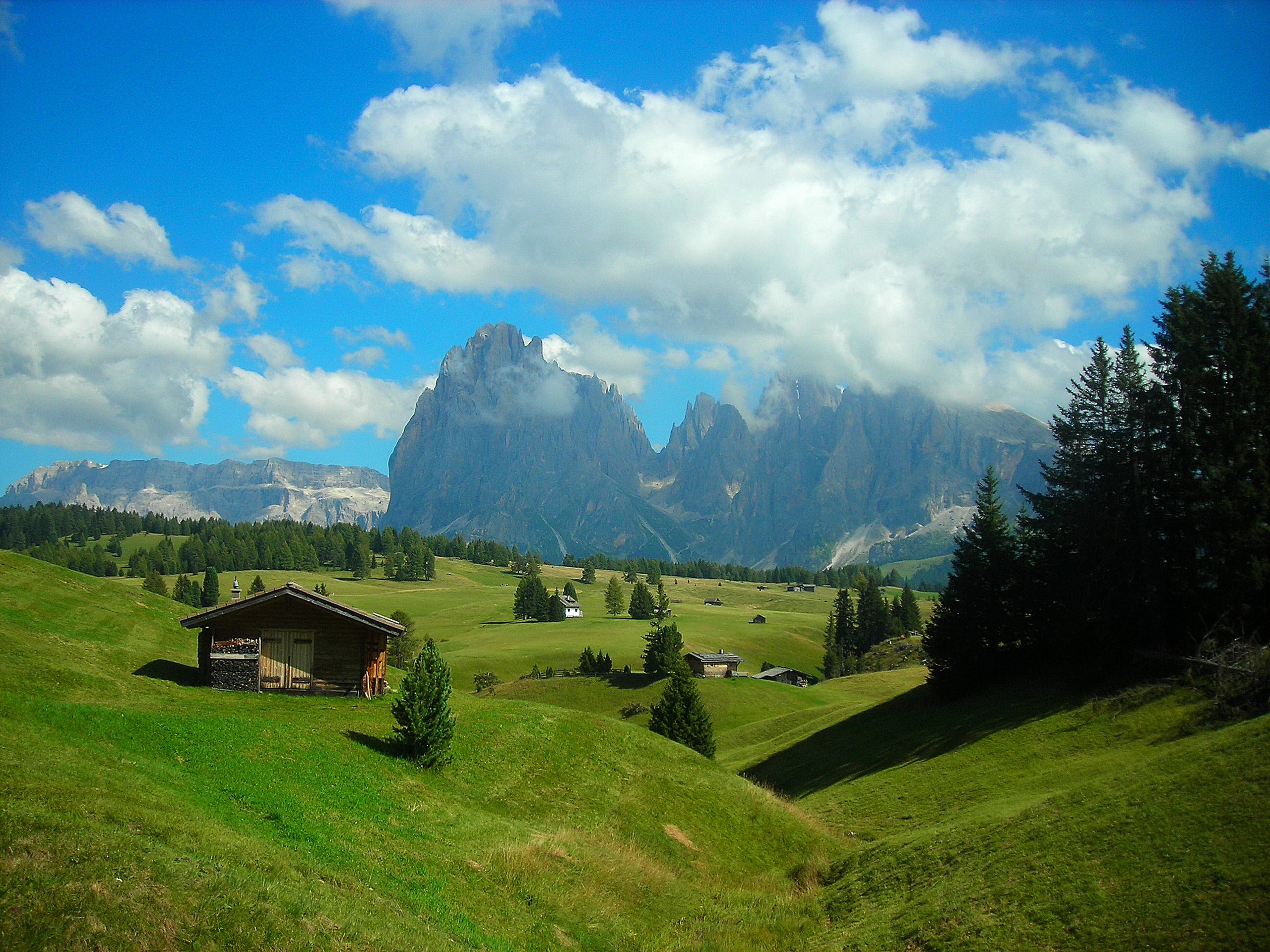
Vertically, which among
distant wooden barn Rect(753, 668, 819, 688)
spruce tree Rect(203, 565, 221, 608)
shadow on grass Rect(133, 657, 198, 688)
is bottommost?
distant wooden barn Rect(753, 668, 819, 688)

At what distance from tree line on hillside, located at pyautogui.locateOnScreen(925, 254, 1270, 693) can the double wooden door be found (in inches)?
1510

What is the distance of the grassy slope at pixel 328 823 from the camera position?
37.8 feet

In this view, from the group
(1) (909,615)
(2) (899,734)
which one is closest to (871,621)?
(1) (909,615)

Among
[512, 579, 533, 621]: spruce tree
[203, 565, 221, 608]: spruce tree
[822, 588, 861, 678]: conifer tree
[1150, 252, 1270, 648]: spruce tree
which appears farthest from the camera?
[512, 579, 533, 621]: spruce tree

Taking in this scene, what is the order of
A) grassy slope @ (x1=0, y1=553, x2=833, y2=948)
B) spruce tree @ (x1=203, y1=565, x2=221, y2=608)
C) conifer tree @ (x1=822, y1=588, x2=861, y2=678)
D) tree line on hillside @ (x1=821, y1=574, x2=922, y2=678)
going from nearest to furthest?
grassy slope @ (x1=0, y1=553, x2=833, y2=948) → conifer tree @ (x1=822, y1=588, x2=861, y2=678) → tree line on hillside @ (x1=821, y1=574, x2=922, y2=678) → spruce tree @ (x1=203, y1=565, x2=221, y2=608)

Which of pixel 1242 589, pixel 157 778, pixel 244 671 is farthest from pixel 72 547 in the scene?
pixel 1242 589

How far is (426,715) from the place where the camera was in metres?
25.3

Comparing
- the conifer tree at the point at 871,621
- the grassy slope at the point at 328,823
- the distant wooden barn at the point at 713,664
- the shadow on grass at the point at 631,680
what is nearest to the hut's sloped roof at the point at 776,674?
the distant wooden barn at the point at 713,664

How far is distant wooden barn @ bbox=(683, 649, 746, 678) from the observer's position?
10000 cm

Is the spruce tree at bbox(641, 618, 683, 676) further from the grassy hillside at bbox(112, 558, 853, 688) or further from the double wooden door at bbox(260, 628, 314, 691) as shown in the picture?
the double wooden door at bbox(260, 628, 314, 691)

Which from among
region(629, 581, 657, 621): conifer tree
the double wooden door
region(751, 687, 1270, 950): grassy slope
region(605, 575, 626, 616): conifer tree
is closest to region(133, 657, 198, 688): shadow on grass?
the double wooden door

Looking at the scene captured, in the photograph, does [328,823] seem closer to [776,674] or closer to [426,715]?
[426,715]

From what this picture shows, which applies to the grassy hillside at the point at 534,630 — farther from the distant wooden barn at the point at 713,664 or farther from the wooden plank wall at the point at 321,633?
the wooden plank wall at the point at 321,633

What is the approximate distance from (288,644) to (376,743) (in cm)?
927
